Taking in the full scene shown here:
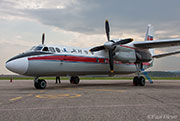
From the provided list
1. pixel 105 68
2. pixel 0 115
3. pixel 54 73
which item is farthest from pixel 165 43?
pixel 0 115

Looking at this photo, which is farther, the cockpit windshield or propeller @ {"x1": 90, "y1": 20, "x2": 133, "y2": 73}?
propeller @ {"x1": 90, "y1": 20, "x2": 133, "y2": 73}

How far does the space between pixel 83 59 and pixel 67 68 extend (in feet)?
7.03

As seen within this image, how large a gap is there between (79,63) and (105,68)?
3856mm

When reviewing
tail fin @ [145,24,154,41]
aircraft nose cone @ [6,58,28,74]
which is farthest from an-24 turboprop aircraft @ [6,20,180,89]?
tail fin @ [145,24,154,41]

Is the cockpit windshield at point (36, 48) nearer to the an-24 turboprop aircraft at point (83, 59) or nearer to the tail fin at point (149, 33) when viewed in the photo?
the an-24 turboprop aircraft at point (83, 59)

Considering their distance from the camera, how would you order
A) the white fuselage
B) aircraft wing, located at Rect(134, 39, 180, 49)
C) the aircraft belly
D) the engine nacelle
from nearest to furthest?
the white fuselage, the aircraft belly, aircraft wing, located at Rect(134, 39, 180, 49), the engine nacelle

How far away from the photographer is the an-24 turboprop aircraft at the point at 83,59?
13.8 meters

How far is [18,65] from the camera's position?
13.1 m

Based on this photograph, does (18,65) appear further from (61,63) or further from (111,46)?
(111,46)

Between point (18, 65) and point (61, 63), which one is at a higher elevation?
point (61, 63)

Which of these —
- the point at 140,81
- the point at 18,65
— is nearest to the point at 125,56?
the point at 140,81

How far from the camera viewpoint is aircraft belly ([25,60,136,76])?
554 inches

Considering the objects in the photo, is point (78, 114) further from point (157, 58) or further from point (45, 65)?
point (157, 58)

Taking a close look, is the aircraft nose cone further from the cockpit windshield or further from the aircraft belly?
the cockpit windshield
